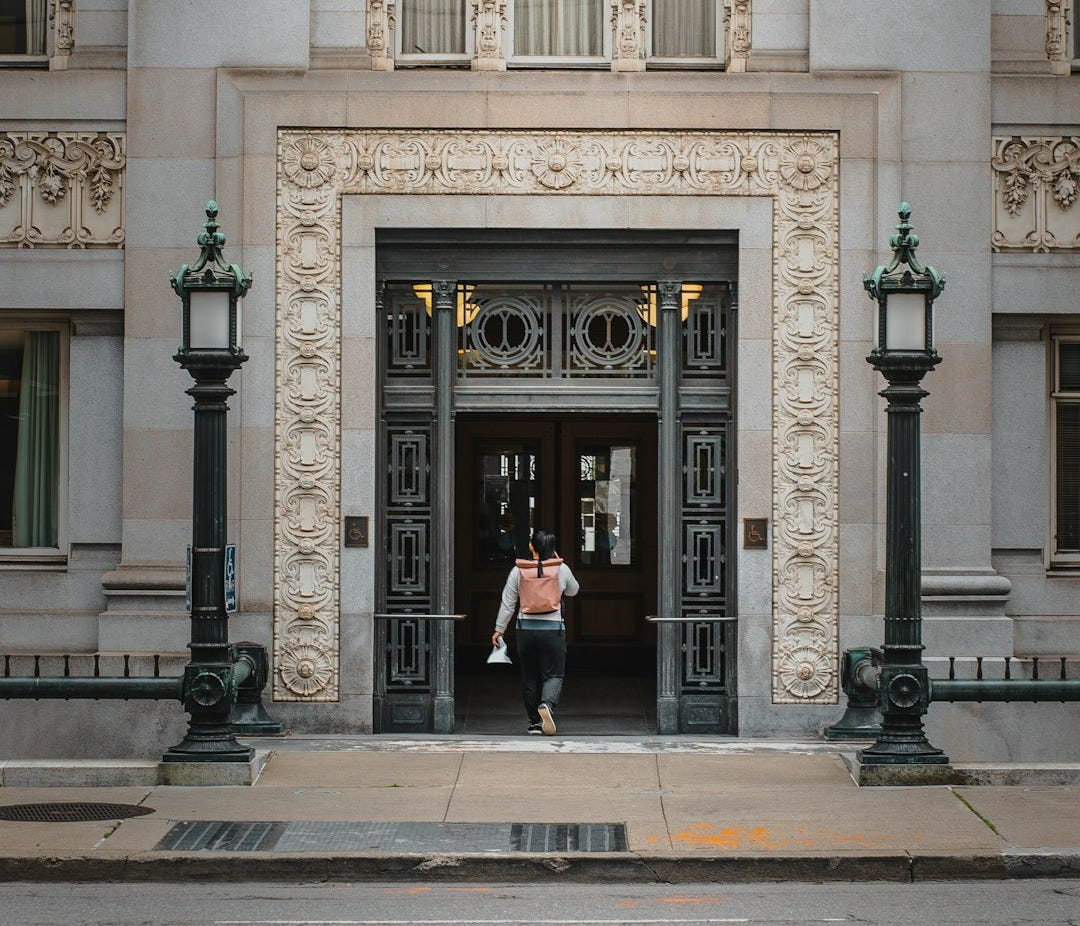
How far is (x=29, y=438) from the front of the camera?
1644 centimetres

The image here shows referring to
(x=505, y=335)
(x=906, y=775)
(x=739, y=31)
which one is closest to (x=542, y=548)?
(x=505, y=335)

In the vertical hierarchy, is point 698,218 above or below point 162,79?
below

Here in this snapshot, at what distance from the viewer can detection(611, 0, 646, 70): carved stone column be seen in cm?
1612

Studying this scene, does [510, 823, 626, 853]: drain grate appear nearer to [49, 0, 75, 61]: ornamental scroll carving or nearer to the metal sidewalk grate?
the metal sidewalk grate

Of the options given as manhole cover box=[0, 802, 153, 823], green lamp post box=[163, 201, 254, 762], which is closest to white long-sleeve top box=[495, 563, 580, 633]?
green lamp post box=[163, 201, 254, 762]

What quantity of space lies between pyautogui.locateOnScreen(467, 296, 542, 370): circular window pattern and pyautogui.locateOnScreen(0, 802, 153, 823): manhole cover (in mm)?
5919

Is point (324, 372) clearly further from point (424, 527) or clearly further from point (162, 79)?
point (162, 79)

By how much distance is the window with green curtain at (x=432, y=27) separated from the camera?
53.8 ft

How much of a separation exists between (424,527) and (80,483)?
3.18 metres

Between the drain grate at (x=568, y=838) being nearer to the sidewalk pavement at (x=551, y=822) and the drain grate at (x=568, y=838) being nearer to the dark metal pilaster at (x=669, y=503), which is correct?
the sidewalk pavement at (x=551, y=822)

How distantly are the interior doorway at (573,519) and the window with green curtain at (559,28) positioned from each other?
20.7 feet

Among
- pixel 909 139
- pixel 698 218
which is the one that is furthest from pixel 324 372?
pixel 909 139

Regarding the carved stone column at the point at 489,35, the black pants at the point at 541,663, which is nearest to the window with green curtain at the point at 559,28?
the carved stone column at the point at 489,35

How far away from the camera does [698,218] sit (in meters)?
16.0
